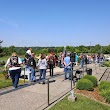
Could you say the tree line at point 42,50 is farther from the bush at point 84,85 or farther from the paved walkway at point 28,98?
the paved walkway at point 28,98

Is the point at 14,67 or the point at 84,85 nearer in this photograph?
the point at 14,67

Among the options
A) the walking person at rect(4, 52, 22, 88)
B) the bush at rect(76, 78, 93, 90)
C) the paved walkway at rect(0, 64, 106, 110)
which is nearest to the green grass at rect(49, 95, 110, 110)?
the paved walkway at rect(0, 64, 106, 110)

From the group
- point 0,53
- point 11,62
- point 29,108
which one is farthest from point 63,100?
point 0,53

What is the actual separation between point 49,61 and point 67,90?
4.76m

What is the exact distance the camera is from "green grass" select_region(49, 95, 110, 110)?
26.9ft

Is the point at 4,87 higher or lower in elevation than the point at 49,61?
lower

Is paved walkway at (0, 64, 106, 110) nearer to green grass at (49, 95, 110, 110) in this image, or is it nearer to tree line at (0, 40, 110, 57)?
green grass at (49, 95, 110, 110)

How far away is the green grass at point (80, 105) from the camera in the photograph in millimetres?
8211

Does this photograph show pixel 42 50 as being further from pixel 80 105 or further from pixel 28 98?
pixel 80 105

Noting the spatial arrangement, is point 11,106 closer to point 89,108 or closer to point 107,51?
point 89,108

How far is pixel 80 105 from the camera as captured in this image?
28.3 feet

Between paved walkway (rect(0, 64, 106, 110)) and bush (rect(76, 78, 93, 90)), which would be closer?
paved walkway (rect(0, 64, 106, 110))

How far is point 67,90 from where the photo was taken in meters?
11.0

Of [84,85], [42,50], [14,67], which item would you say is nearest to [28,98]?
[14,67]
